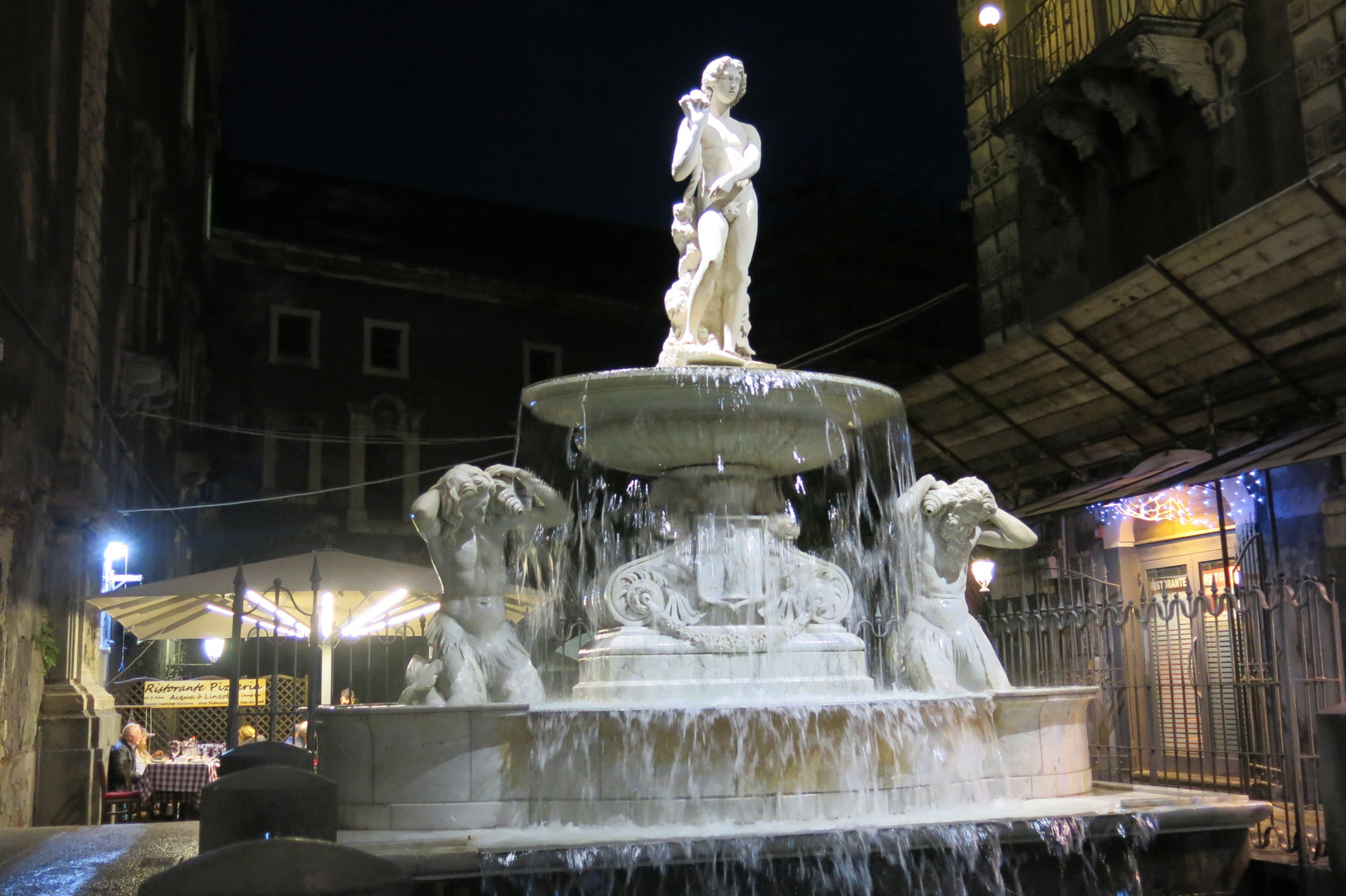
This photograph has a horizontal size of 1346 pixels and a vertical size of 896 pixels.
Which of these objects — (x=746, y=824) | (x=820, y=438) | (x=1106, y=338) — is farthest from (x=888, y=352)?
(x=746, y=824)

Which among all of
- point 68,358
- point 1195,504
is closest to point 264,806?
point 68,358

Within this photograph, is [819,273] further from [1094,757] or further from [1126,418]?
[1094,757]

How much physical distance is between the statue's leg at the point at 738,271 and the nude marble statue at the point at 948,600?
5.90ft

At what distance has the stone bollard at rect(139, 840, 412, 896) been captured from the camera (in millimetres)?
2506

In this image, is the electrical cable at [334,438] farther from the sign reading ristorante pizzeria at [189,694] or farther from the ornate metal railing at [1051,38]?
the ornate metal railing at [1051,38]

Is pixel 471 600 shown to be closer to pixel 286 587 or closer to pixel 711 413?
pixel 711 413

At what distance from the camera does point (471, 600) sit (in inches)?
263

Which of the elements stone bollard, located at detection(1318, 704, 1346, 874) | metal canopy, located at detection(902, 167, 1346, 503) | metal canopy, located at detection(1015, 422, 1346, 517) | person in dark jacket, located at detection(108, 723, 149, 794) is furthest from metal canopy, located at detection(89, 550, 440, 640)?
stone bollard, located at detection(1318, 704, 1346, 874)

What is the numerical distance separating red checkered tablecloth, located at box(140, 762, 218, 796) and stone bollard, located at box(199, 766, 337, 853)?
309 inches

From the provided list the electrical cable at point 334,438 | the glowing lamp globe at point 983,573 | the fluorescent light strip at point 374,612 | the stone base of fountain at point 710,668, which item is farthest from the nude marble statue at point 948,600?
the electrical cable at point 334,438

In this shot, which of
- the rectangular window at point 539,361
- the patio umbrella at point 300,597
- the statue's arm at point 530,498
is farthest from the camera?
the rectangular window at point 539,361

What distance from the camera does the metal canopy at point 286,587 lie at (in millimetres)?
11695

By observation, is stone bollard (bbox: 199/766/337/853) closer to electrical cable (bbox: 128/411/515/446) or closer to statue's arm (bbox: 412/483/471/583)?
statue's arm (bbox: 412/483/471/583)

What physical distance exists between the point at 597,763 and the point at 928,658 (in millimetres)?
2112
